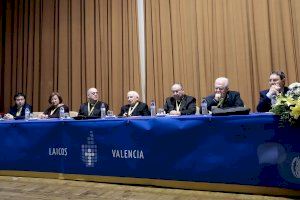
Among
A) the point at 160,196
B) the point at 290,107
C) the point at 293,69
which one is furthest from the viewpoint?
the point at 293,69

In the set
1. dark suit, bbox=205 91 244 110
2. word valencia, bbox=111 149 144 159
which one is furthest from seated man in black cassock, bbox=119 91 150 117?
word valencia, bbox=111 149 144 159

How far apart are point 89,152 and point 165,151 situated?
786 millimetres

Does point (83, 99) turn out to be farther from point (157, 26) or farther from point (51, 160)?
point (51, 160)

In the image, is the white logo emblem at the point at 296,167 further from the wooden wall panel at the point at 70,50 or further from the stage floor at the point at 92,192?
the wooden wall panel at the point at 70,50

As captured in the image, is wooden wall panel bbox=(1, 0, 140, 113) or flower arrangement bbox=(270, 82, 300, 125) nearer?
flower arrangement bbox=(270, 82, 300, 125)

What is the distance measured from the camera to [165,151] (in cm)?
273

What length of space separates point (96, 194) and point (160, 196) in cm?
54

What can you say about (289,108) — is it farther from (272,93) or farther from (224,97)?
(224,97)

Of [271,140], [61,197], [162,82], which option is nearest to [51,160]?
[61,197]

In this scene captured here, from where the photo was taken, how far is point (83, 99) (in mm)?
5930

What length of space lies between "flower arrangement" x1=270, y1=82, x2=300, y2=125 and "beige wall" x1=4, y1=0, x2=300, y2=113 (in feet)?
6.88

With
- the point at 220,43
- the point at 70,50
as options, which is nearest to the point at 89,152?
the point at 220,43

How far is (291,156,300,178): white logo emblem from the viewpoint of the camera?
89.8 inches

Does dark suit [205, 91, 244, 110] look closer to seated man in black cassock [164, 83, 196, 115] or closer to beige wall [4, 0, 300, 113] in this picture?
seated man in black cassock [164, 83, 196, 115]
